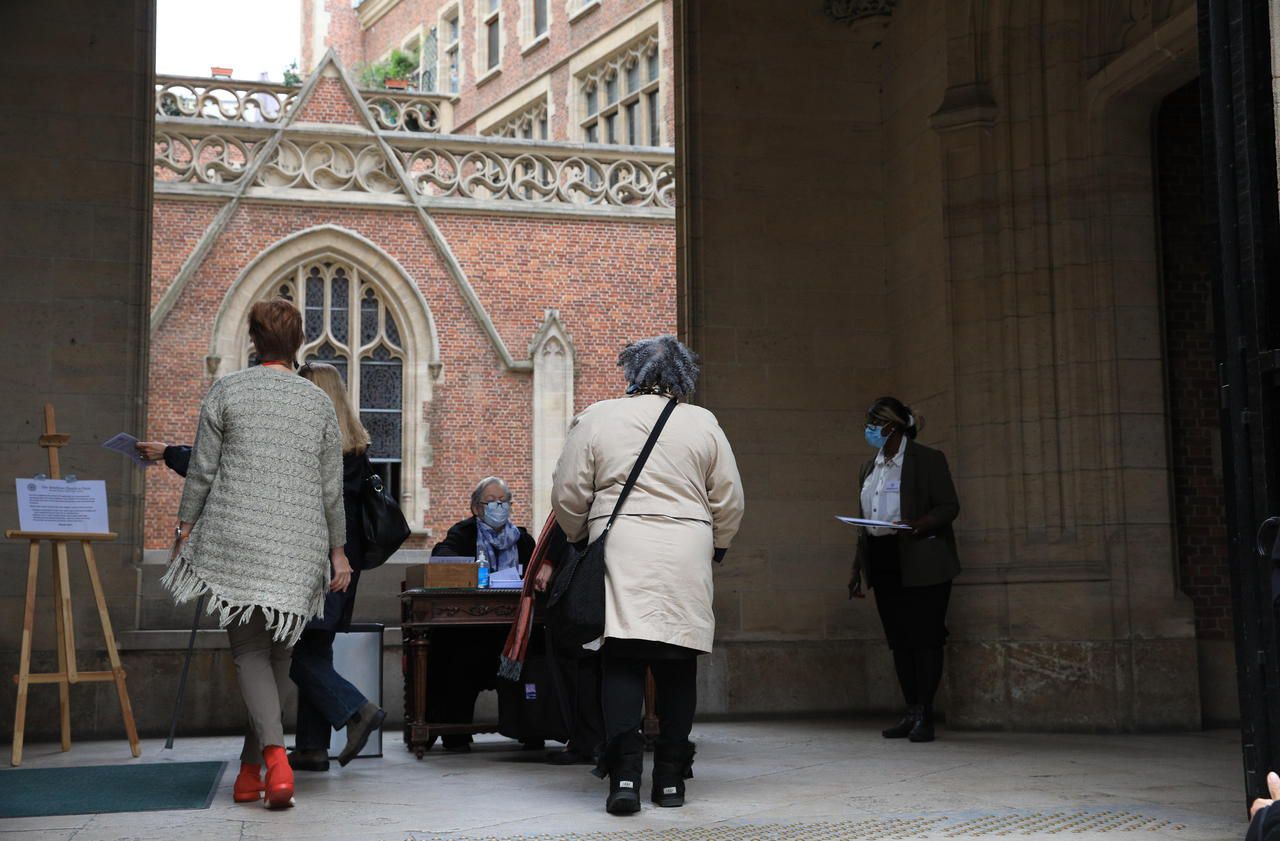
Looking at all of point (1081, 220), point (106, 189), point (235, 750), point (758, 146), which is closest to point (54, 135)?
point (106, 189)

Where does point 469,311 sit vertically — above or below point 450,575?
above

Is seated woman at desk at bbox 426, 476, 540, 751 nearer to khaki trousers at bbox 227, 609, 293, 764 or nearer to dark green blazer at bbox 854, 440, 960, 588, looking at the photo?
dark green blazer at bbox 854, 440, 960, 588

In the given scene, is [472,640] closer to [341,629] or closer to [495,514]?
[495,514]

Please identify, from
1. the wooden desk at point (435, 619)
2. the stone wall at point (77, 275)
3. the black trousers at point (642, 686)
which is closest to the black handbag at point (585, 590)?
the black trousers at point (642, 686)

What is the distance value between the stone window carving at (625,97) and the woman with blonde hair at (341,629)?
75.4 feet

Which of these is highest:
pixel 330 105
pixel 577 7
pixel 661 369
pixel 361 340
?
pixel 577 7

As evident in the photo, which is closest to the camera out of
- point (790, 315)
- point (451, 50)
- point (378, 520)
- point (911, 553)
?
point (378, 520)

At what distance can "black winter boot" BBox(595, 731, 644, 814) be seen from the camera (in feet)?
16.6

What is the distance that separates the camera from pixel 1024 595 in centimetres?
830

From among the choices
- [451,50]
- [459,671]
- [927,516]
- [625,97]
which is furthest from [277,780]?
[451,50]

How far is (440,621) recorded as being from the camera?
709 cm

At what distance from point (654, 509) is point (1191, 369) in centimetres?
462

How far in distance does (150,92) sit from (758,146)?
12.1 ft

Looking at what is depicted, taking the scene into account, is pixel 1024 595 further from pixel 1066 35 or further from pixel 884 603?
pixel 1066 35
